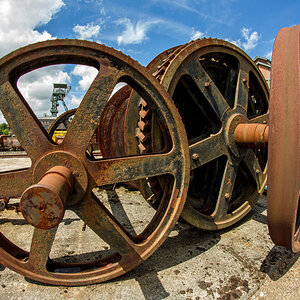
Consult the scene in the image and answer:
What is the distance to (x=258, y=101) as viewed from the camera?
10.3 ft

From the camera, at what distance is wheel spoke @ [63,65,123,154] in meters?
1.58

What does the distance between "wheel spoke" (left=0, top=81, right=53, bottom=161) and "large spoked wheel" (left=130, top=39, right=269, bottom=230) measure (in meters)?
0.88

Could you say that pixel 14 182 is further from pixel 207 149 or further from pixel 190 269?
pixel 207 149

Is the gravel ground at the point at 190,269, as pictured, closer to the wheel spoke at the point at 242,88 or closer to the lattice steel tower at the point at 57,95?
the wheel spoke at the point at 242,88

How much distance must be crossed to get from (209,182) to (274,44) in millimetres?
1746

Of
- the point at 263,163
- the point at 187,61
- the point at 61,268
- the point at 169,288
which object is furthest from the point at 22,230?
the point at 263,163

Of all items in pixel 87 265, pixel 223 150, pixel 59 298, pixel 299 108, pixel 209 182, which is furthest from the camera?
pixel 209 182

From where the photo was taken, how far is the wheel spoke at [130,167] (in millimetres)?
1609

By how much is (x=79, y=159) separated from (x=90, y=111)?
1.10 ft

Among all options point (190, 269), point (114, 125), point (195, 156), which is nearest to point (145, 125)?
point (195, 156)

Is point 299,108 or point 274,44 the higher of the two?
point 274,44

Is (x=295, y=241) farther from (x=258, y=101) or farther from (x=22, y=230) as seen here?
(x=22, y=230)

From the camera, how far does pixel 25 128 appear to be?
1.57 meters

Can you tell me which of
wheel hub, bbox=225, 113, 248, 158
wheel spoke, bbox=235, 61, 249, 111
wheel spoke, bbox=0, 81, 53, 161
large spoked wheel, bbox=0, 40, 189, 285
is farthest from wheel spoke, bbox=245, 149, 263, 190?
wheel spoke, bbox=0, 81, 53, 161
